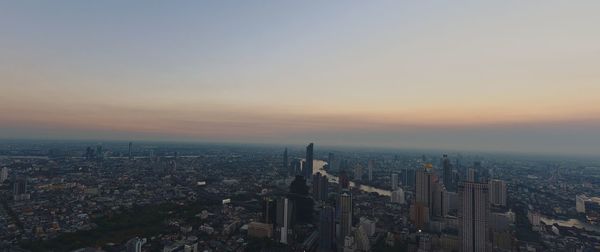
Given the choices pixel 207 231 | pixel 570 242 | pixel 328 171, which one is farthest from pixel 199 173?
pixel 570 242

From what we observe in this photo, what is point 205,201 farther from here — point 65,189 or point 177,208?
point 65,189

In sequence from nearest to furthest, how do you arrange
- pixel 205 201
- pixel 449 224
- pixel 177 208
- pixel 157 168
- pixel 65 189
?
pixel 449 224 < pixel 177 208 < pixel 205 201 < pixel 65 189 < pixel 157 168

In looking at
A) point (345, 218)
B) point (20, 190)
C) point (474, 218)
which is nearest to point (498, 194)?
point (474, 218)

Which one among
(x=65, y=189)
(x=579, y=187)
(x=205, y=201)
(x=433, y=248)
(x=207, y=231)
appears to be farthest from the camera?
(x=579, y=187)

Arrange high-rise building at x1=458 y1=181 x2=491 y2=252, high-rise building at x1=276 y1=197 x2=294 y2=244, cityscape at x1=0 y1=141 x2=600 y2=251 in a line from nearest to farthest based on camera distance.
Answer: high-rise building at x1=458 y1=181 x2=491 y2=252, cityscape at x1=0 y1=141 x2=600 y2=251, high-rise building at x1=276 y1=197 x2=294 y2=244

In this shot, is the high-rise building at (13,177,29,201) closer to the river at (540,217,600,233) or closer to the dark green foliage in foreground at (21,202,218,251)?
the dark green foliage in foreground at (21,202,218,251)

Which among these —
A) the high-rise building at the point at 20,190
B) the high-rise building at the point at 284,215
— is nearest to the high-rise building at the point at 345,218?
the high-rise building at the point at 284,215

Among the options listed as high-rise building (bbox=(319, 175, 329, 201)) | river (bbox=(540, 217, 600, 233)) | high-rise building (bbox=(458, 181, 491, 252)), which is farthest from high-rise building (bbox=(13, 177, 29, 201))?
river (bbox=(540, 217, 600, 233))
